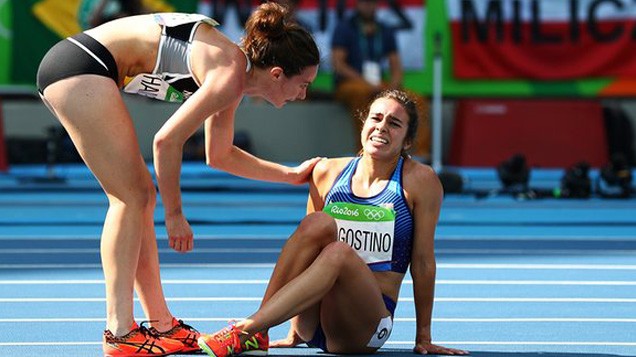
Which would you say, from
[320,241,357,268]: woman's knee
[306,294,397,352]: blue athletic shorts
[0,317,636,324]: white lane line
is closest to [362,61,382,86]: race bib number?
[0,317,636,324]: white lane line

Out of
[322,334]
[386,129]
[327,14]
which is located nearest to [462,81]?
[327,14]

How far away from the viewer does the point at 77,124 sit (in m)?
4.73

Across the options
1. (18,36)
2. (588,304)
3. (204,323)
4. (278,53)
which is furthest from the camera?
(18,36)

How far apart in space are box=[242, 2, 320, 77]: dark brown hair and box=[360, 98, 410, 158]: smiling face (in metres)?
0.43

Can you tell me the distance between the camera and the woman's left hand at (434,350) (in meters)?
4.82

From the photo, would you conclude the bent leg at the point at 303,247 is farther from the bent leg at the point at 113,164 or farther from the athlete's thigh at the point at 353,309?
the bent leg at the point at 113,164

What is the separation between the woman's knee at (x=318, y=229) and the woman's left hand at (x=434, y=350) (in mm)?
492

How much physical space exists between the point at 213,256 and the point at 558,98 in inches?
300

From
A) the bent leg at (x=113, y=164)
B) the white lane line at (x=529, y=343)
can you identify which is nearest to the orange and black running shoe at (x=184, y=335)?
the bent leg at (x=113, y=164)

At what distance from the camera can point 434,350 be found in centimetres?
482

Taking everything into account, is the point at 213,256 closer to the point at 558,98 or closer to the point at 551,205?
the point at 551,205

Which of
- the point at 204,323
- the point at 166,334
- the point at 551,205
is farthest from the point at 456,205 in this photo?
the point at 166,334

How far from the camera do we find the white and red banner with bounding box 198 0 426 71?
1443 centimetres

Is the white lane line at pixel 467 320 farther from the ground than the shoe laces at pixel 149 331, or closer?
closer
